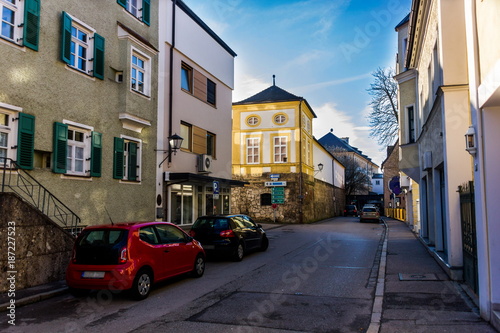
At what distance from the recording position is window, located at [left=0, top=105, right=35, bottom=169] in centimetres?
1030

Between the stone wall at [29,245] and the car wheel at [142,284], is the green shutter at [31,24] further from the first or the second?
the car wheel at [142,284]

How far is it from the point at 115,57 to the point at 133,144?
3.05m

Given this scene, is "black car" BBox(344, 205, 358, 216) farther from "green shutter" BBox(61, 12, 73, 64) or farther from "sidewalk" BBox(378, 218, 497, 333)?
"green shutter" BBox(61, 12, 73, 64)

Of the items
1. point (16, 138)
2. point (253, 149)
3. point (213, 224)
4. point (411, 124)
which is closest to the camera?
point (16, 138)

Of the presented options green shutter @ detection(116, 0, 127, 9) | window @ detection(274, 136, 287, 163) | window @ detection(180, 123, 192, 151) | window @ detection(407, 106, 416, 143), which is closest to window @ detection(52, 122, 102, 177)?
green shutter @ detection(116, 0, 127, 9)

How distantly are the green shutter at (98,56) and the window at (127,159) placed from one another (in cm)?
218

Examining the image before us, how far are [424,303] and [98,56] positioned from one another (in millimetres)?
11447

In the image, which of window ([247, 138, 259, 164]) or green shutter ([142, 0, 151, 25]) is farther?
window ([247, 138, 259, 164])

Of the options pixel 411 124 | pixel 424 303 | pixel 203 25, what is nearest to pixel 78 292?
pixel 424 303

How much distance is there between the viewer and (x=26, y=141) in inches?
418

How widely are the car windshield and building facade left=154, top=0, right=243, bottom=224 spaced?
9.13 ft

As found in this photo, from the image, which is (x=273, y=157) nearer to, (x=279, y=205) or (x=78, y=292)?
(x=279, y=205)

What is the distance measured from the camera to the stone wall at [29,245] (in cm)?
830

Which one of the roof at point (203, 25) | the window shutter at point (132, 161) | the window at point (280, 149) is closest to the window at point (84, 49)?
the window shutter at point (132, 161)
